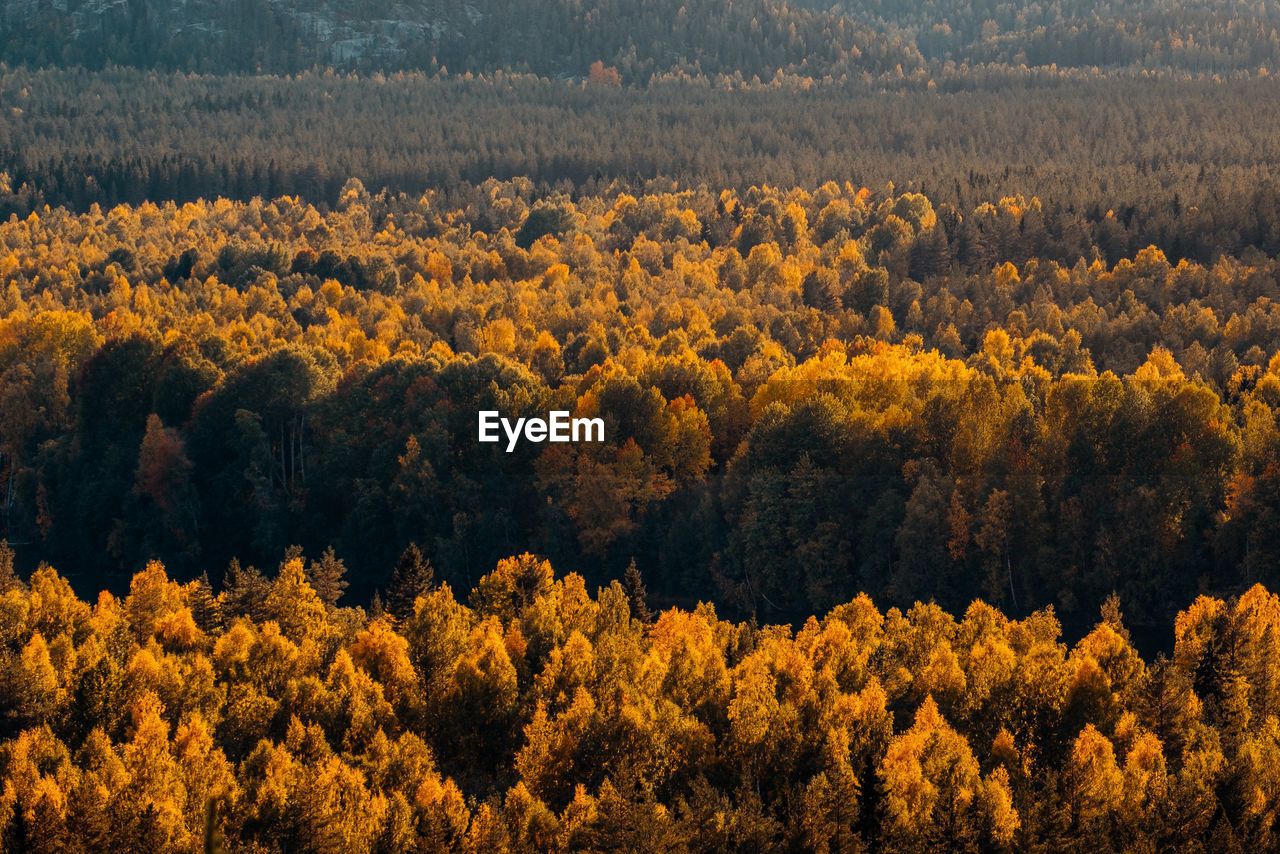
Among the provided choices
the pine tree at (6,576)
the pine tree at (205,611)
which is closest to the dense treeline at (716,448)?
the pine tree at (6,576)

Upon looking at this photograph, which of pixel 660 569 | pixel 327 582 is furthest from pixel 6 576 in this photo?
pixel 660 569

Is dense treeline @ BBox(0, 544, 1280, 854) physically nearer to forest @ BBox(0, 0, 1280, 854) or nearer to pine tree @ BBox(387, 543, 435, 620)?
forest @ BBox(0, 0, 1280, 854)

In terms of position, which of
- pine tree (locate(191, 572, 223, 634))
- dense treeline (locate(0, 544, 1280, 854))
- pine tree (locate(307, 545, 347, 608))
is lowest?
pine tree (locate(307, 545, 347, 608))

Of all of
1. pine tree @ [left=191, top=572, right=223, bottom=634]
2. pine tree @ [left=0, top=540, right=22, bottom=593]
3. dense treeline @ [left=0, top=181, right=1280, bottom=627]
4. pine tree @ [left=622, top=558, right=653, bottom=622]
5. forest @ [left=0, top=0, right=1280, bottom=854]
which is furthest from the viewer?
dense treeline @ [left=0, top=181, right=1280, bottom=627]

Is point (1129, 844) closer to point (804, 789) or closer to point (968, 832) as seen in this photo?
point (968, 832)

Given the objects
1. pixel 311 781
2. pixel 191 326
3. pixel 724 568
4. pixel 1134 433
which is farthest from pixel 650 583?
pixel 191 326


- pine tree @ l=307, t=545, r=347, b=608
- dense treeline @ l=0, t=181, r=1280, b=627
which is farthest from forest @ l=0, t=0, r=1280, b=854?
dense treeline @ l=0, t=181, r=1280, b=627
